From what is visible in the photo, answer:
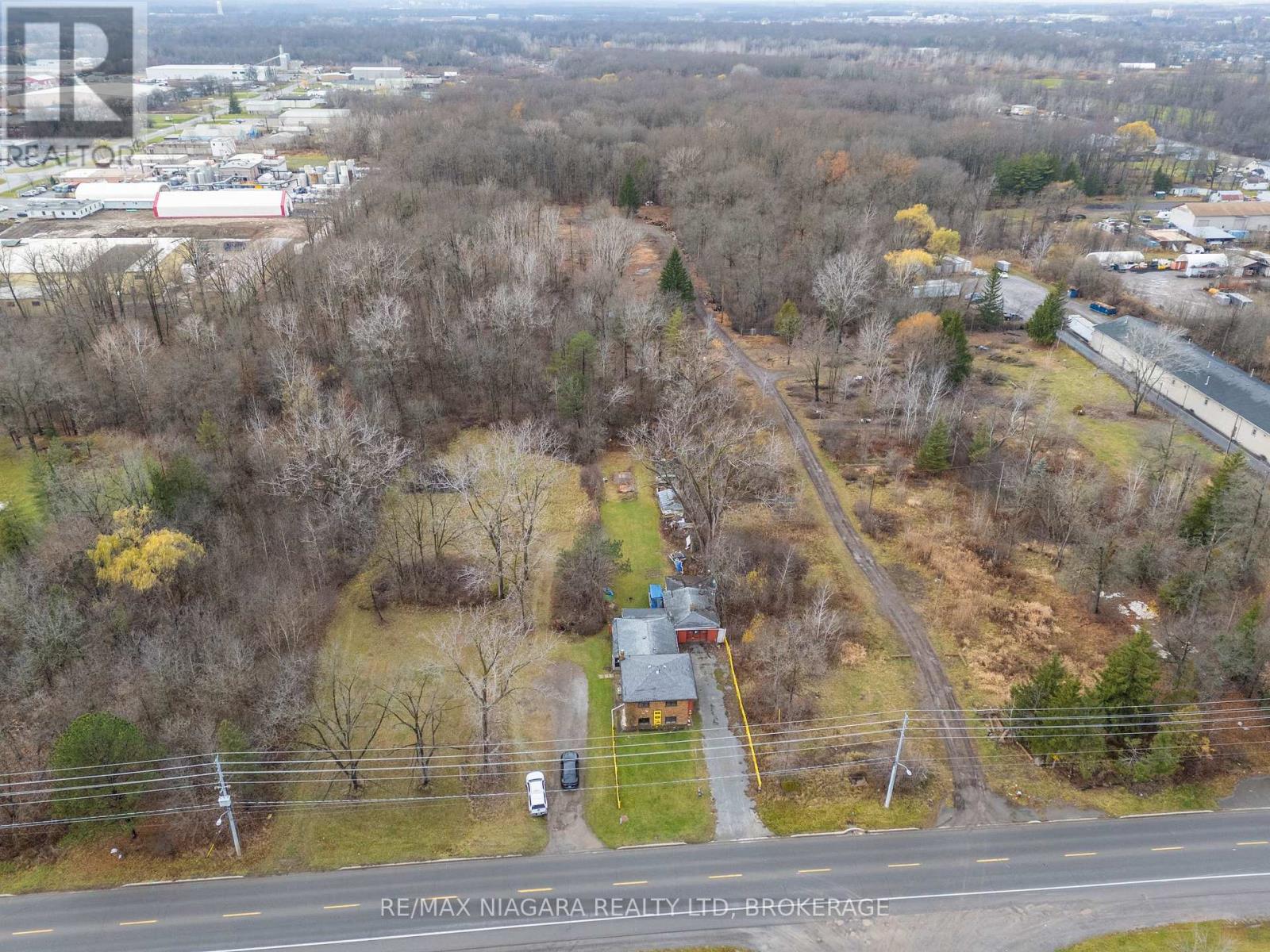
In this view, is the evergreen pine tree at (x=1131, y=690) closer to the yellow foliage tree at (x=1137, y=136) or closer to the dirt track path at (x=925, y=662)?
the dirt track path at (x=925, y=662)

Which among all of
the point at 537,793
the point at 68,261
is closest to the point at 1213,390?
the point at 537,793

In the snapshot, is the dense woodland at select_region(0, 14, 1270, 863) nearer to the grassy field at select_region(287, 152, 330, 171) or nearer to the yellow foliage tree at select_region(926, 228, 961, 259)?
the yellow foliage tree at select_region(926, 228, 961, 259)

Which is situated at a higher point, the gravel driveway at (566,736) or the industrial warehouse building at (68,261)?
the industrial warehouse building at (68,261)

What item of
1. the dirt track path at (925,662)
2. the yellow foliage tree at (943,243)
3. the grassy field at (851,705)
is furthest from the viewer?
the yellow foliage tree at (943,243)

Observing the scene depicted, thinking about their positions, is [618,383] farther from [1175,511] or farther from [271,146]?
[271,146]

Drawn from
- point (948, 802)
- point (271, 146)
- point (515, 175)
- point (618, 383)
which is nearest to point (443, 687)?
point (948, 802)

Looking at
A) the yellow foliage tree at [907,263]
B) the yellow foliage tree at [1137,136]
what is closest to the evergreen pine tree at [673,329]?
the yellow foliage tree at [907,263]

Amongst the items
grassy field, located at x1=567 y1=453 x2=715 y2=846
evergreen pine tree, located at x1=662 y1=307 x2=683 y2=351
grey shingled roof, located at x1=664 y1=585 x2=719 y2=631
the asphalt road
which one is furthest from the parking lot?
grassy field, located at x1=567 y1=453 x2=715 y2=846
